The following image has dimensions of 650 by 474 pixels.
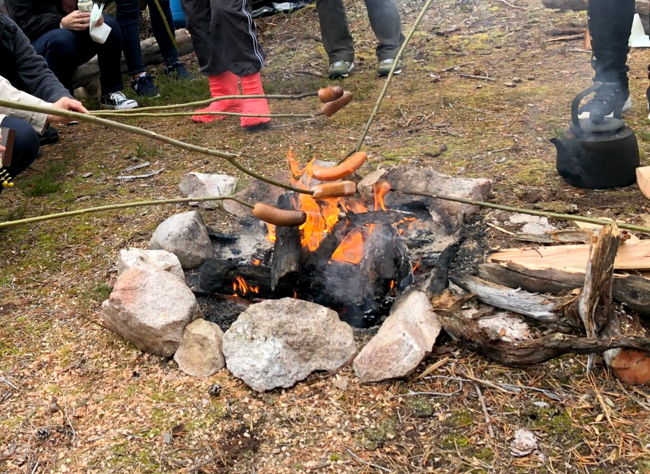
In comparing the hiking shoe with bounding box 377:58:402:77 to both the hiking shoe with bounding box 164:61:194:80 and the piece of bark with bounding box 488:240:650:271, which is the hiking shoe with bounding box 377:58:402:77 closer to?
the hiking shoe with bounding box 164:61:194:80

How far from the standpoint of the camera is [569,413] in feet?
7.40

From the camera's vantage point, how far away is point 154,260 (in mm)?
3127

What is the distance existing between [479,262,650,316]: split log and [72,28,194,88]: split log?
536 cm

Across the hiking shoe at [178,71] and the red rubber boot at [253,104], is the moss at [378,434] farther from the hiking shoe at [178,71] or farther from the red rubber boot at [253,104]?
the hiking shoe at [178,71]

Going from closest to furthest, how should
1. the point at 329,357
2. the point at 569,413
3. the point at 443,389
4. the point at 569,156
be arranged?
the point at 569,413
the point at 443,389
the point at 329,357
the point at 569,156

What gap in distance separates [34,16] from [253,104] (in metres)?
2.42

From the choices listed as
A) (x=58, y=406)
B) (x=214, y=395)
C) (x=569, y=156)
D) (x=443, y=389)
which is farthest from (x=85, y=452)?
(x=569, y=156)

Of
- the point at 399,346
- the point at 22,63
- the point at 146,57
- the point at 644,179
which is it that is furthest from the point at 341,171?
the point at 146,57

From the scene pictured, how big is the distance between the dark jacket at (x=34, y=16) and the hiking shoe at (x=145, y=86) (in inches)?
36.3

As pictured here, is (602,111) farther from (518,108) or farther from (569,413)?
(569,413)

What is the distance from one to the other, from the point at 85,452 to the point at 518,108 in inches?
163

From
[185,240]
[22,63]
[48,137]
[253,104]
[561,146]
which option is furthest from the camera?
[48,137]

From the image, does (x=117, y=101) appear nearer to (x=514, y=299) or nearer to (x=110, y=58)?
(x=110, y=58)

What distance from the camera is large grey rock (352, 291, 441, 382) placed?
2.45 metres
